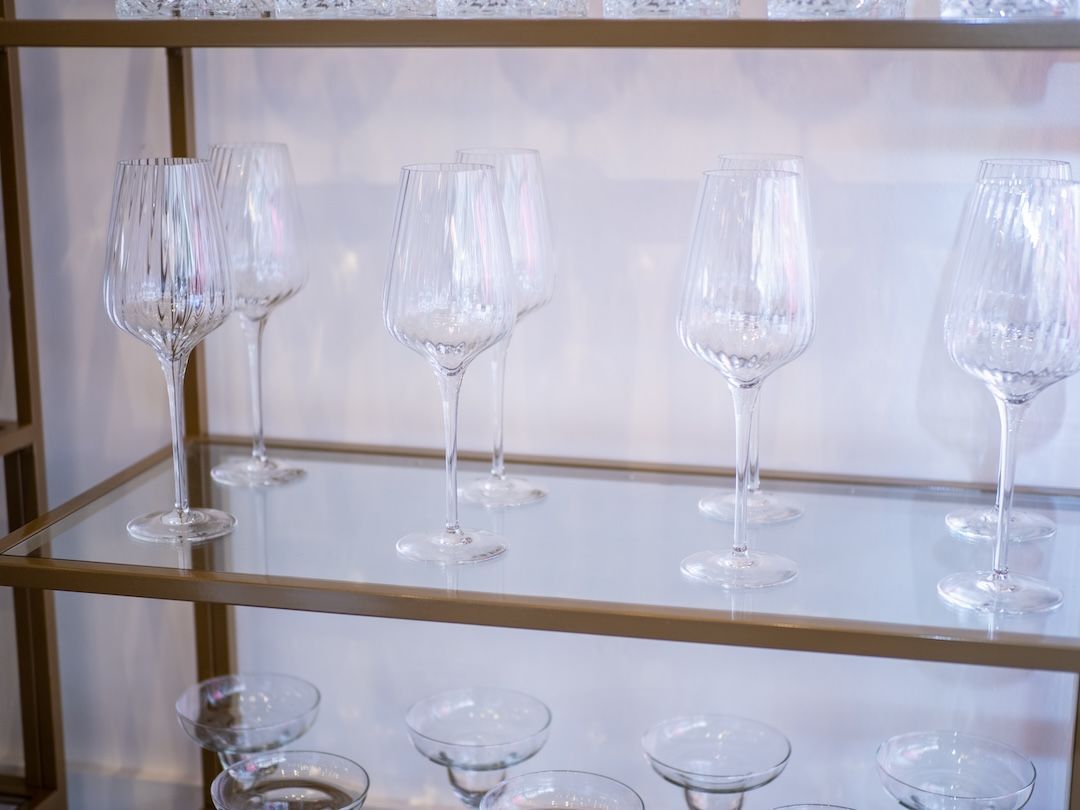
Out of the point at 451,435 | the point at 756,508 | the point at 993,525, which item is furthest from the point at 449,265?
the point at 993,525

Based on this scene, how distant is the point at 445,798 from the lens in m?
1.38

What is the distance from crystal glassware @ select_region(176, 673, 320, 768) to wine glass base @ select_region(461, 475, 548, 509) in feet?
1.08

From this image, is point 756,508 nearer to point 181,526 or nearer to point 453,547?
point 453,547

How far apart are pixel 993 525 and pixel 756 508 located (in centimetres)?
19

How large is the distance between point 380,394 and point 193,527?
30 centimetres

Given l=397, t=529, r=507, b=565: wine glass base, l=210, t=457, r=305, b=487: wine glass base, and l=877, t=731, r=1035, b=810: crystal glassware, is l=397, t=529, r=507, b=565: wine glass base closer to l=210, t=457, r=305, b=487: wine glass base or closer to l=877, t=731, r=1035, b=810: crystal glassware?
l=210, t=457, r=305, b=487: wine glass base

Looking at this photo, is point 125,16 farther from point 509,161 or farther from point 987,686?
point 987,686

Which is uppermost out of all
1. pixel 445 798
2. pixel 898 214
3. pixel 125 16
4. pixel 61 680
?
pixel 125 16

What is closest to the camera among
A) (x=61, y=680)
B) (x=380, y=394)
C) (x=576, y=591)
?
(x=576, y=591)

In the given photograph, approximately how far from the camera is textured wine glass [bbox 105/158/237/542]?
93 centimetres

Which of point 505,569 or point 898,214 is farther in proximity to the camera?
point 898,214

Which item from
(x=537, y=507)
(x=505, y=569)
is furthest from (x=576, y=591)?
(x=537, y=507)

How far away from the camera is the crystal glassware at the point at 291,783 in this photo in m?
1.17

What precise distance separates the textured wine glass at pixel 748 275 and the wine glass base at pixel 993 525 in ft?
0.85
